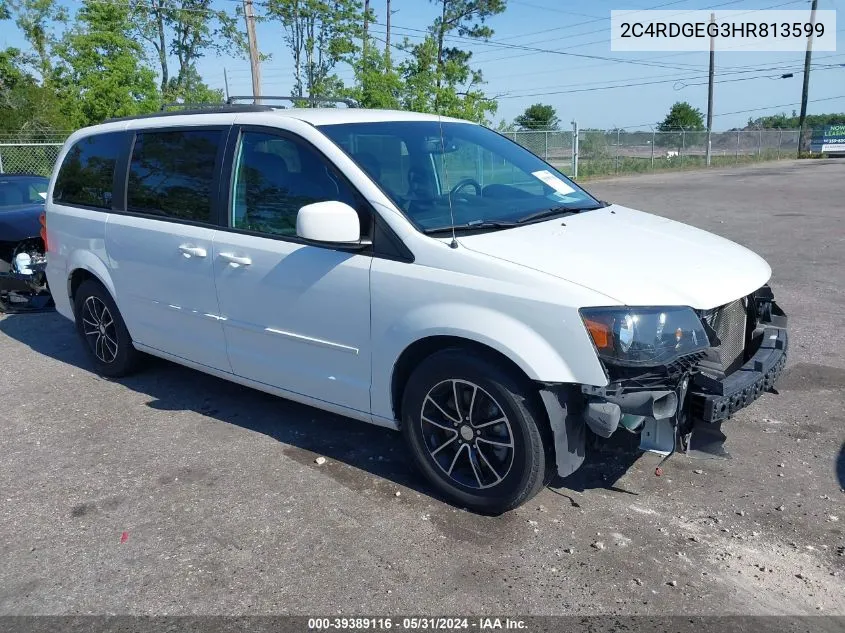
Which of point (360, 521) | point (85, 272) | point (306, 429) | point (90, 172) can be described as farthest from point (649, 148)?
point (360, 521)

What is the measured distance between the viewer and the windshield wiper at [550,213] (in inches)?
156

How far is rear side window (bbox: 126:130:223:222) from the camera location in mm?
4551

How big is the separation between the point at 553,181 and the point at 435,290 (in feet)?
5.43

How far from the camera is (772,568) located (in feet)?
10.2

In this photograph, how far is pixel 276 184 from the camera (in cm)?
420

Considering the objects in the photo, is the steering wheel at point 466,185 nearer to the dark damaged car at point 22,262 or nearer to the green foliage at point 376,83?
the dark damaged car at point 22,262

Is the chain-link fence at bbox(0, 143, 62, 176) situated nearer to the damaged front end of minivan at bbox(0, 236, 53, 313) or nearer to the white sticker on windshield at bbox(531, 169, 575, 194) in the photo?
the damaged front end of minivan at bbox(0, 236, 53, 313)

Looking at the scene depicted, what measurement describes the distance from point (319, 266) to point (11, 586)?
6.50 feet

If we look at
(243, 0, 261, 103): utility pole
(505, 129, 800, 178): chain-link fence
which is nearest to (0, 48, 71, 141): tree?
(243, 0, 261, 103): utility pole

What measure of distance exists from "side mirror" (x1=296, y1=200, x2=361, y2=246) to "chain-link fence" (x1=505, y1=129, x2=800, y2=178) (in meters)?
23.5

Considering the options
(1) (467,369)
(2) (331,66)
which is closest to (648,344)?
(1) (467,369)

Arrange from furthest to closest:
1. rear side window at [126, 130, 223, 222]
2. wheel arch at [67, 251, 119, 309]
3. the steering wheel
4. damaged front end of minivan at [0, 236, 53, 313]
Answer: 1. damaged front end of minivan at [0, 236, 53, 313]
2. wheel arch at [67, 251, 119, 309]
3. rear side window at [126, 130, 223, 222]
4. the steering wheel

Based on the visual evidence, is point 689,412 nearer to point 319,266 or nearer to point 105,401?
point 319,266

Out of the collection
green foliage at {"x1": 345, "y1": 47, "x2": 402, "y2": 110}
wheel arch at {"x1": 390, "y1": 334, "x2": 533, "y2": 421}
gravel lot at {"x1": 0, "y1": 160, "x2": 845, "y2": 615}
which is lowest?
gravel lot at {"x1": 0, "y1": 160, "x2": 845, "y2": 615}
